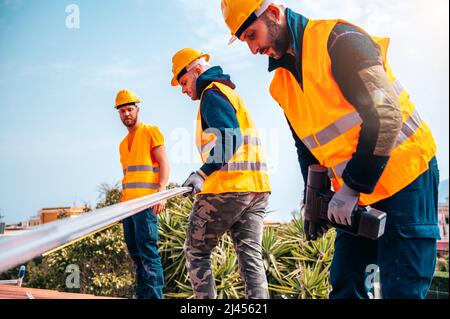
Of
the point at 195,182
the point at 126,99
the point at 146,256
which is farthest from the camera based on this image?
the point at 126,99

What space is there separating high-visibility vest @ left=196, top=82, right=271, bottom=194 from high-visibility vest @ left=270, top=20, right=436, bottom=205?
2.73ft

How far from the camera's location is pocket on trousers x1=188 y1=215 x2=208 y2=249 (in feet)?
7.27

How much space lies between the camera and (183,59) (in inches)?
98.9

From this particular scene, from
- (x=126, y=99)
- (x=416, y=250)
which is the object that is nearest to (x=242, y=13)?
(x=416, y=250)

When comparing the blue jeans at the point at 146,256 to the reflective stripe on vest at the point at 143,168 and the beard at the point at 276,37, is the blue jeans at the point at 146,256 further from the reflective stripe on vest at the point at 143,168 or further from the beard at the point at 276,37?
the beard at the point at 276,37

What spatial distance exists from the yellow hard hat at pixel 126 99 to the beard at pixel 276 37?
6.97 feet

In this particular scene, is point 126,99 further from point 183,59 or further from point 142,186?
point 183,59

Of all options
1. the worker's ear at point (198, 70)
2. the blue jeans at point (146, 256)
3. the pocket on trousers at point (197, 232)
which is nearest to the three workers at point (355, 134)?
the pocket on trousers at point (197, 232)

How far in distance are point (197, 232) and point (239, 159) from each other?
0.40m

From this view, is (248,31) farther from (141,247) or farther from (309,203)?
(141,247)

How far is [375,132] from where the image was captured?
1171 millimetres

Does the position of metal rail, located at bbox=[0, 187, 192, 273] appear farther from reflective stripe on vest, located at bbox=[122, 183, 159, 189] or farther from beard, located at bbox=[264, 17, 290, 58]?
reflective stripe on vest, located at bbox=[122, 183, 159, 189]

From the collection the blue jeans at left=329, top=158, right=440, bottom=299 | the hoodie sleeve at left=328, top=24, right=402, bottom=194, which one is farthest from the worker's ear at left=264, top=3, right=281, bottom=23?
the blue jeans at left=329, top=158, right=440, bottom=299

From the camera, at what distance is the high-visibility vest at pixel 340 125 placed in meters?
1.24
